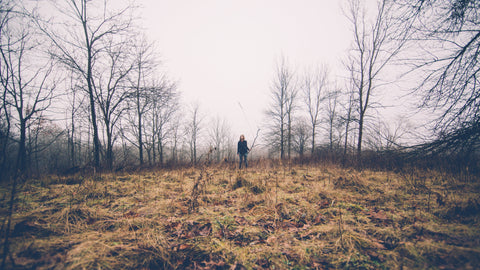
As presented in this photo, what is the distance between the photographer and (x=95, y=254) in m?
1.42

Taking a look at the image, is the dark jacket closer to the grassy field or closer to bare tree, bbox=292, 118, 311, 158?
the grassy field

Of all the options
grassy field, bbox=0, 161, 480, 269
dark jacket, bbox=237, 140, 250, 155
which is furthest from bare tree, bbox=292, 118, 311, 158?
grassy field, bbox=0, 161, 480, 269

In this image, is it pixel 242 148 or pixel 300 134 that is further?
pixel 300 134

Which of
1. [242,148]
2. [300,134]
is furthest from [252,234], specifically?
[300,134]

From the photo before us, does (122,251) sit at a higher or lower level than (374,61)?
lower

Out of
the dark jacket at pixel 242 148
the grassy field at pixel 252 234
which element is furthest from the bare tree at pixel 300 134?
the grassy field at pixel 252 234

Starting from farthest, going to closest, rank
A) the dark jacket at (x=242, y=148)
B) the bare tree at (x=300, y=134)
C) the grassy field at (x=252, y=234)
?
1. the bare tree at (x=300, y=134)
2. the dark jacket at (x=242, y=148)
3. the grassy field at (x=252, y=234)

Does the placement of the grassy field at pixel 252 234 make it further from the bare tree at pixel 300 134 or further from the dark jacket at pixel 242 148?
the bare tree at pixel 300 134

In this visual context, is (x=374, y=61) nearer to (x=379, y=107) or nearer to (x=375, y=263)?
(x=379, y=107)

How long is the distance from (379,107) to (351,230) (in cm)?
1168

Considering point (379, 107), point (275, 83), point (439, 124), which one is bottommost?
point (439, 124)

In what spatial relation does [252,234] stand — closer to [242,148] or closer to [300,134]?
[242,148]

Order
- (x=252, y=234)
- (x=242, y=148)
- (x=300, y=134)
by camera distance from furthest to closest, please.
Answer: (x=300, y=134), (x=242, y=148), (x=252, y=234)

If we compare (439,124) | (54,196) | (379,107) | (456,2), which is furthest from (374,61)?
(54,196)
